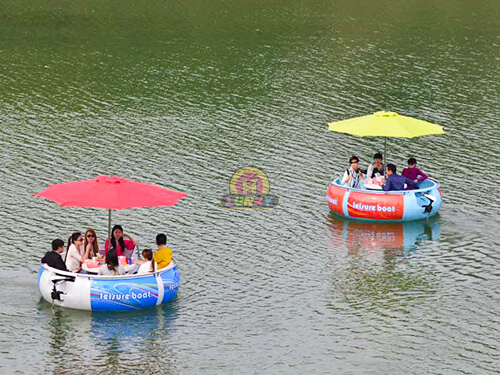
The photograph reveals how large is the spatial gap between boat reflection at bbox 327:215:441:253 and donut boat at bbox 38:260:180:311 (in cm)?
778

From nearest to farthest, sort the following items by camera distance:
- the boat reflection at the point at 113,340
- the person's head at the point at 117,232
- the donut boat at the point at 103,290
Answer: the boat reflection at the point at 113,340 < the donut boat at the point at 103,290 < the person's head at the point at 117,232

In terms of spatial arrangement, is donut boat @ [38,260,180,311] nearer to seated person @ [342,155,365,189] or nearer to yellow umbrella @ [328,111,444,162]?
seated person @ [342,155,365,189]

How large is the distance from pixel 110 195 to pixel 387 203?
1094cm

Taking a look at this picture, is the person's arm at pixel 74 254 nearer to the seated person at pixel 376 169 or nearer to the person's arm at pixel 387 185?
the person's arm at pixel 387 185

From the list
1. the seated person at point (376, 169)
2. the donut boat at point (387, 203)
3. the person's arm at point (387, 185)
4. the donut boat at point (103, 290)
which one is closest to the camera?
the donut boat at point (103, 290)

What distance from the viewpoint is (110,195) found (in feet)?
91.9

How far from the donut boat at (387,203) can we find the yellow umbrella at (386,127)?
1.96m

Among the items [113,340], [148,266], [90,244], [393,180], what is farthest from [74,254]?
[393,180]

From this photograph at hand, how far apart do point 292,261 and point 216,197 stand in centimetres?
697

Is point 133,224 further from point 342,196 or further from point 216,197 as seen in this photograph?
point 342,196

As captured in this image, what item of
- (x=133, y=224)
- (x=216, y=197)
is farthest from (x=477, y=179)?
(x=133, y=224)

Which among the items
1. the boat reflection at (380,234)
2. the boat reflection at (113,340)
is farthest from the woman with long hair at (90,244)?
the boat reflection at (380,234)

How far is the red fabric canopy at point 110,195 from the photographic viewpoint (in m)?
27.8

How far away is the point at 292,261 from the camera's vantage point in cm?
3225
